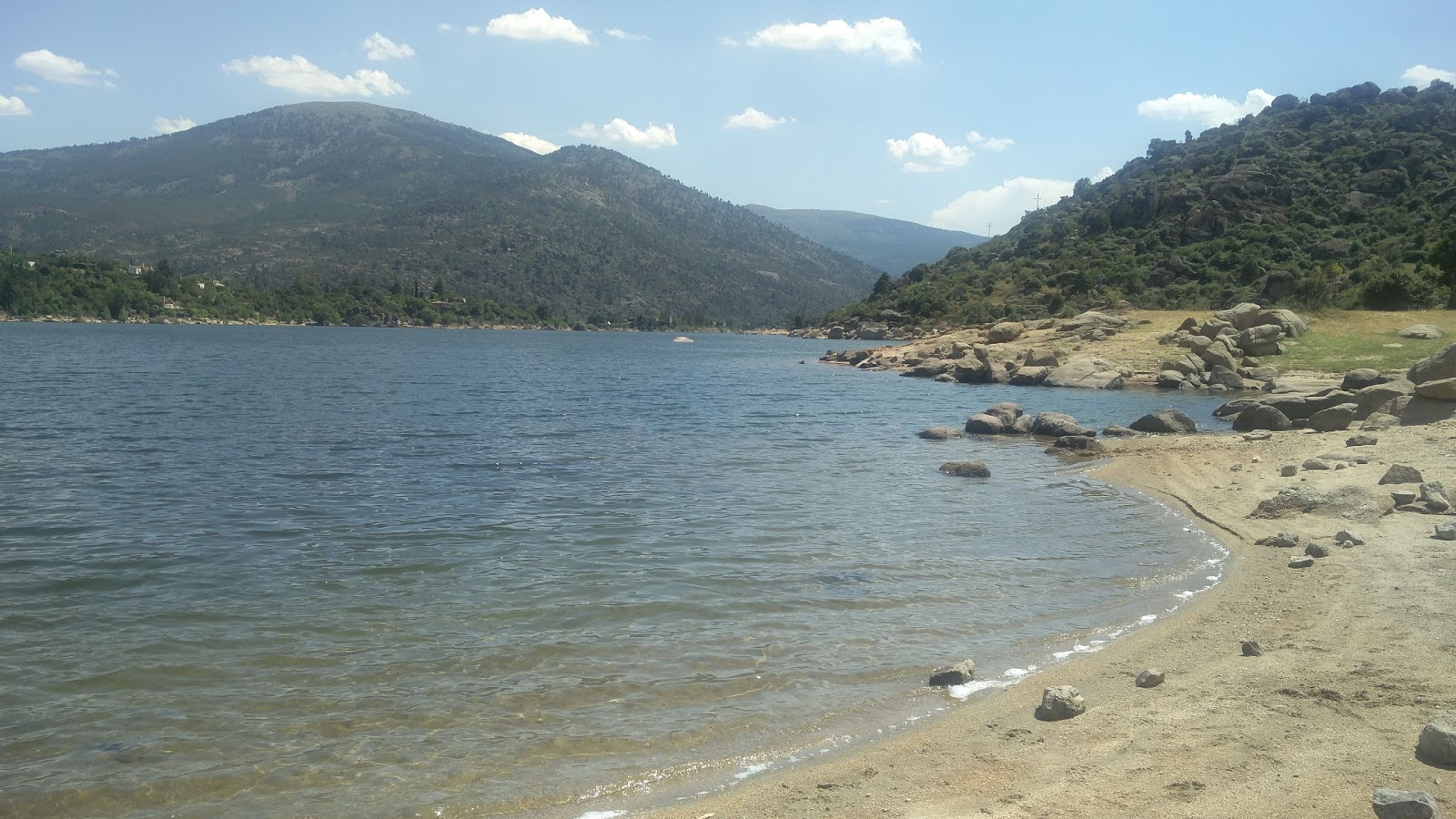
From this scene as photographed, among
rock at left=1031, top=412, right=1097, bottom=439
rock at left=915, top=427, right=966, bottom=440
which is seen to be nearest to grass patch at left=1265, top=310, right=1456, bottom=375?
rock at left=1031, top=412, right=1097, bottom=439

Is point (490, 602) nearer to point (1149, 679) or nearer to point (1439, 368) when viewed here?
point (1149, 679)

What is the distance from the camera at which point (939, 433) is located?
27.8m

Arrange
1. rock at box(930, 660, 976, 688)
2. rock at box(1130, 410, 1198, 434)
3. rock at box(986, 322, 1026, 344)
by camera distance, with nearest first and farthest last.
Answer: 1. rock at box(930, 660, 976, 688)
2. rock at box(1130, 410, 1198, 434)
3. rock at box(986, 322, 1026, 344)

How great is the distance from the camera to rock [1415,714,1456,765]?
5480mm

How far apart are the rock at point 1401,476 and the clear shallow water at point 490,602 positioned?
12.1 feet

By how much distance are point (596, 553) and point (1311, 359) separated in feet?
137

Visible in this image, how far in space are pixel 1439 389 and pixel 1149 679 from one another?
19.3 meters

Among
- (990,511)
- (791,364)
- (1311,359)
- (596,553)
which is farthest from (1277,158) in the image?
(596,553)

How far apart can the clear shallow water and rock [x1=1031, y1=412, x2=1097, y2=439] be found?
294cm

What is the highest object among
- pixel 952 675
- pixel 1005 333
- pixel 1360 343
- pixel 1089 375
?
pixel 1005 333

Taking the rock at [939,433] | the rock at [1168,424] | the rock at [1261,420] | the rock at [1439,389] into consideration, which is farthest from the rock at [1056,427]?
the rock at [1439,389]

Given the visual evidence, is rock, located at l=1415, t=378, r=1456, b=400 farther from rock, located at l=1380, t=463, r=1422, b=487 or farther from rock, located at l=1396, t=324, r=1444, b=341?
rock, located at l=1396, t=324, r=1444, b=341

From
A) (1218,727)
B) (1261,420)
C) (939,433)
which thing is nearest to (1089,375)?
(1261,420)

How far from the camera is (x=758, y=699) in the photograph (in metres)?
8.07
